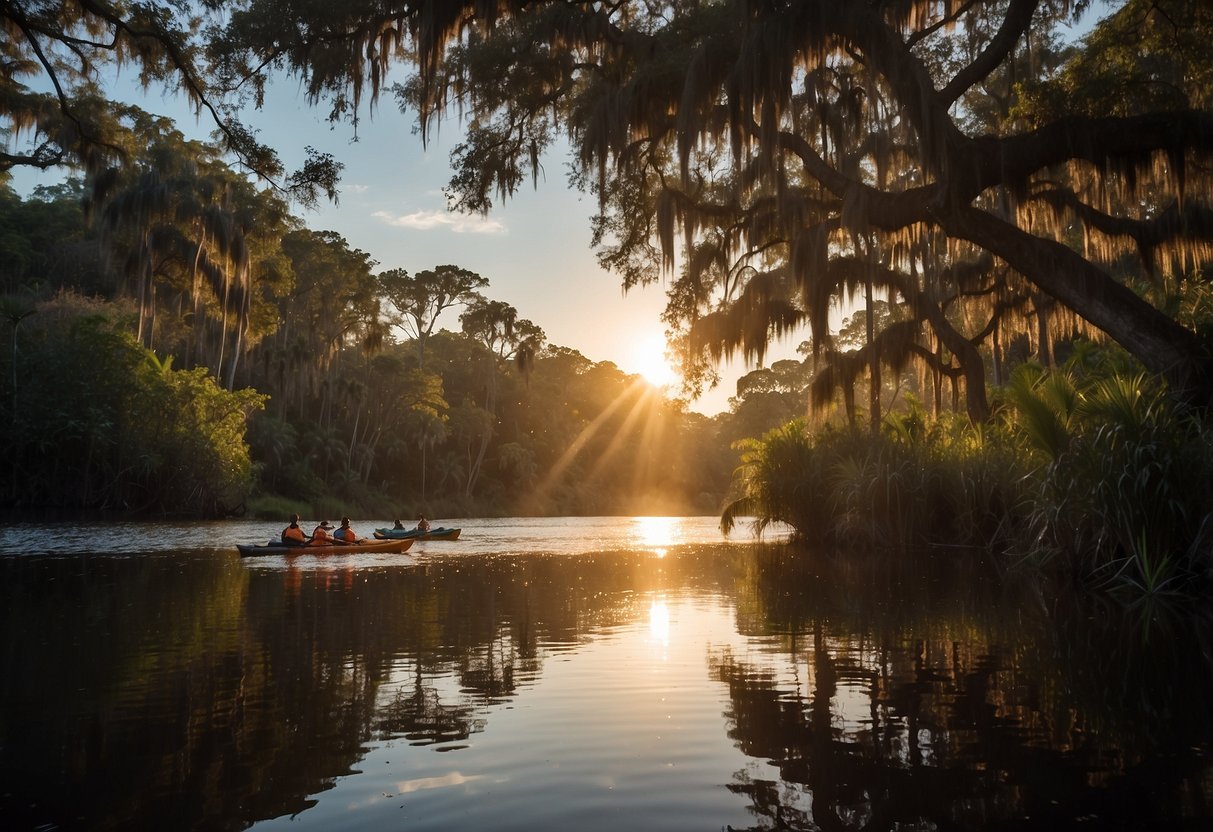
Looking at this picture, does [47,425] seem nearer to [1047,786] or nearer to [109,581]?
[109,581]

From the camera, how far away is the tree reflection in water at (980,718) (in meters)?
3.19

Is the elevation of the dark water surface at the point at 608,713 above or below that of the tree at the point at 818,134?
below

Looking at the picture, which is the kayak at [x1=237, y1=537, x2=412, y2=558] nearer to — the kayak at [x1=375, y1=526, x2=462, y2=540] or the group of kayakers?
the group of kayakers

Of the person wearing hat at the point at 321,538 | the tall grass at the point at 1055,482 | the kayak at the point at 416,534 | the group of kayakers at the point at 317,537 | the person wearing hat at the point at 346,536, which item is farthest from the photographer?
the kayak at the point at 416,534

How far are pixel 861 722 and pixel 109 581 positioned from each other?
10.0 meters

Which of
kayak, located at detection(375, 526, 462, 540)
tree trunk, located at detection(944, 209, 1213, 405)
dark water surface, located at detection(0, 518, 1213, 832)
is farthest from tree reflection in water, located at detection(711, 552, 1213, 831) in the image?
kayak, located at detection(375, 526, 462, 540)

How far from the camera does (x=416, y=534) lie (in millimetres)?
22828

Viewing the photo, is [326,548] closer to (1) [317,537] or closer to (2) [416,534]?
(1) [317,537]

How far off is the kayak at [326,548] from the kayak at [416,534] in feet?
5.94

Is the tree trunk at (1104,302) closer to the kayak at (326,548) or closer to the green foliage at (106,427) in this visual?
the kayak at (326,548)

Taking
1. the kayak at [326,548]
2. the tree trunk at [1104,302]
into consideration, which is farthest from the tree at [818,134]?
the kayak at [326,548]

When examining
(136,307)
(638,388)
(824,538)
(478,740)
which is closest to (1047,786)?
(478,740)

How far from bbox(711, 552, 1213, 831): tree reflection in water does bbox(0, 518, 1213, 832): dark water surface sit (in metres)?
0.02

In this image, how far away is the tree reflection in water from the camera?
10.5ft
